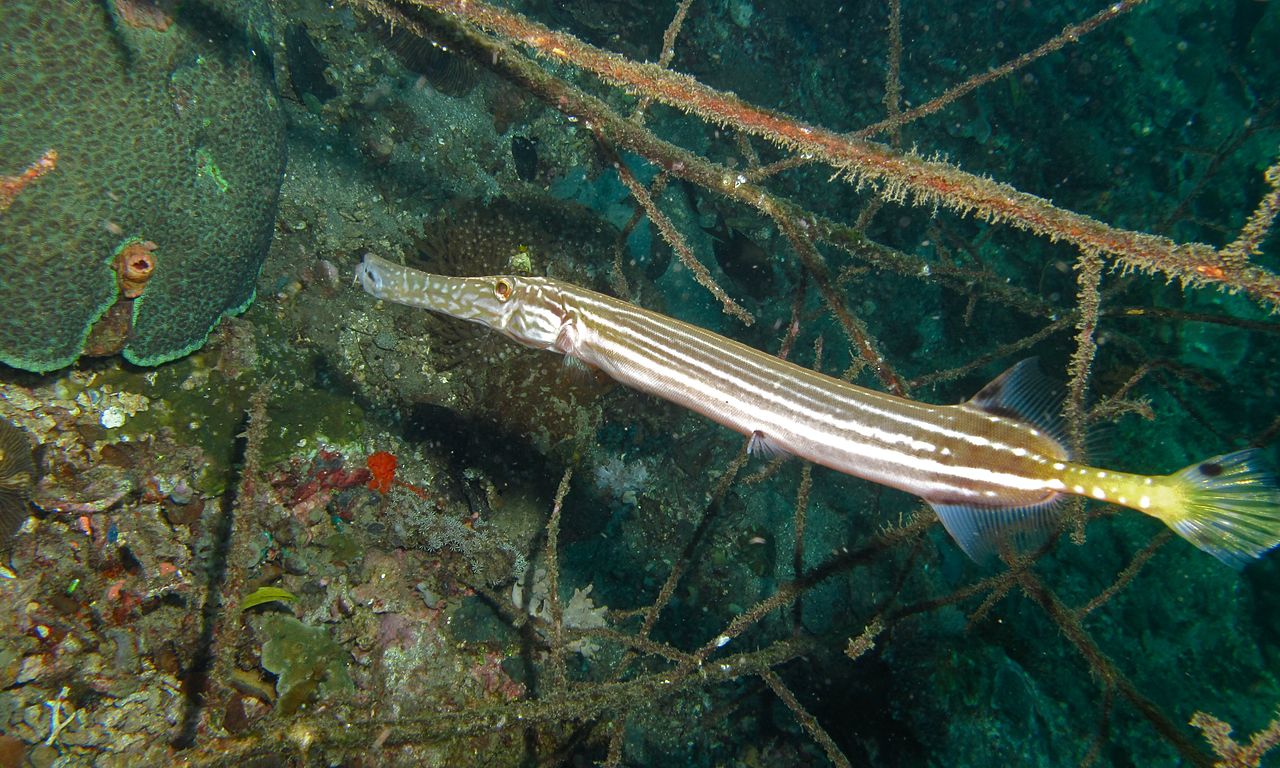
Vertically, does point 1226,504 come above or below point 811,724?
above

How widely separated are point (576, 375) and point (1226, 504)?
12.5 ft

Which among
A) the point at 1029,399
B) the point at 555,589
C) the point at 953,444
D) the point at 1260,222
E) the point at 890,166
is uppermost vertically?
the point at 1260,222

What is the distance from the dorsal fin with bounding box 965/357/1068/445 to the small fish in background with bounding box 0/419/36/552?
5.96 m

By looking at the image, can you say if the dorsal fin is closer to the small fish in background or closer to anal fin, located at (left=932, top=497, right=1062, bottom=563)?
anal fin, located at (left=932, top=497, right=1062, bottom=563)

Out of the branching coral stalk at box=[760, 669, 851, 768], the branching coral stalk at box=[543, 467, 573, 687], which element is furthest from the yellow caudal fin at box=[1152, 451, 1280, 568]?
the branching coral stalk at box=[543, 467, 573, 687]

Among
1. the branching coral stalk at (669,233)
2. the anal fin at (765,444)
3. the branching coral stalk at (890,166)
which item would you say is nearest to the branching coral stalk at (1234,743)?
the branching coral stalk at (890,166)

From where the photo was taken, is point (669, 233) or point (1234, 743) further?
point (669, 233)

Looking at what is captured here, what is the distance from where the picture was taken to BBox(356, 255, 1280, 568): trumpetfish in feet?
8.34

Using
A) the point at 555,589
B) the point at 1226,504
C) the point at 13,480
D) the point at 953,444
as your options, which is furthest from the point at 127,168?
the point at 1226,504

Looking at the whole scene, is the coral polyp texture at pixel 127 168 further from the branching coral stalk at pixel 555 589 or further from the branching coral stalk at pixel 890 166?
the branching coral stalk at pixel 555 589

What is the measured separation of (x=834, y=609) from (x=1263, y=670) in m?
6.69

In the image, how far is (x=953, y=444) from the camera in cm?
302

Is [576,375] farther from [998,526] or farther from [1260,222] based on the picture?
[1260,222]

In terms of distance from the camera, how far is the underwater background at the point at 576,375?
3639 mm
